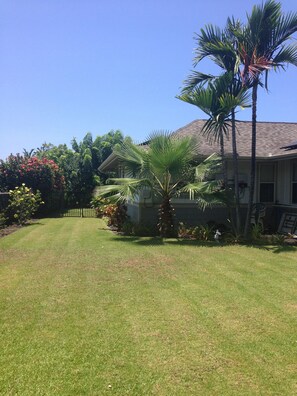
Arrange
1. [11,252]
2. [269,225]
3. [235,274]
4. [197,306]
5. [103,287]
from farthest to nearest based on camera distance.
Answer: [269,225] < [11,252] < [235,274] < [103,287] < [197,306]

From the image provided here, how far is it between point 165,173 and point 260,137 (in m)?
5.94

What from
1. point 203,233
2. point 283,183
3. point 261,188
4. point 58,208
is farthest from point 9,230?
point 58,208

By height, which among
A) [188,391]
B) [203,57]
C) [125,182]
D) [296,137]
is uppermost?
[203,57]

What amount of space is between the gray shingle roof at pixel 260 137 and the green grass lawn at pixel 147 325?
19.7 feet

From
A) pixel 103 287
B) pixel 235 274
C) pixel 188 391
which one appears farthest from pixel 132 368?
pixel 235 274

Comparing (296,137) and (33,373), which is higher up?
(296,137)

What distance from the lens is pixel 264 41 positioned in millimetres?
11188

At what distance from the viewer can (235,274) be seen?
7.43 meters

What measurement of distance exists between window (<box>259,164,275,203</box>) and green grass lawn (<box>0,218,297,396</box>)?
20.6 feet

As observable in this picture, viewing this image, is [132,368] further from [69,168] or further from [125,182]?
[69,168]

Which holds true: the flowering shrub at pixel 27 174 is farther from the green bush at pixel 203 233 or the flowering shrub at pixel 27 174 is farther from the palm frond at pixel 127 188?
the green bush at pixel 203 233

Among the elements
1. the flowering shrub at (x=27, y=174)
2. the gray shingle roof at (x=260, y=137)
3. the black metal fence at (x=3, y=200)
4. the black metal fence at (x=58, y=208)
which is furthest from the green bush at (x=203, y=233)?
the flowering shrub at (x=27, y=174)

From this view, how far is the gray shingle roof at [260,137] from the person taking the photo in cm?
1400

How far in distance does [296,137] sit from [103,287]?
41.0ft
